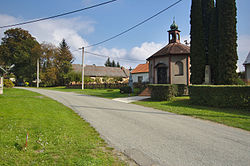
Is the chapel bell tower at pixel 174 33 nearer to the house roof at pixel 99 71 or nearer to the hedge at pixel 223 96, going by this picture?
the hedge at pixel 223 96

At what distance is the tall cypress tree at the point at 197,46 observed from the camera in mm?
16281

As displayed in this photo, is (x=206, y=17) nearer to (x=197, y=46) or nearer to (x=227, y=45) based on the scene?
(x=197, y=46)

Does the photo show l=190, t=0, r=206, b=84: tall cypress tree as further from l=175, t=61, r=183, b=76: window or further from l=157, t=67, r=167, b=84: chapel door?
l=157, t=67, r=167, b=84: chapel door

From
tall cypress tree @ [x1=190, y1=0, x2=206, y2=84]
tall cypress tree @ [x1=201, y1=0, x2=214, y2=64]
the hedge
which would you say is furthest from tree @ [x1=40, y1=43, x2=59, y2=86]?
the hedge

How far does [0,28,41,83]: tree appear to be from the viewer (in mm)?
46281

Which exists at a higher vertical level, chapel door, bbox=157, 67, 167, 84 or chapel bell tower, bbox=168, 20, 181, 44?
chapel bell tower, bbox=168, 20, 181, 44

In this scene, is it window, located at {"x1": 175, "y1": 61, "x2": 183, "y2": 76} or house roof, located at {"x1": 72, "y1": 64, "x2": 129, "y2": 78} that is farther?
house roof, located at {"x1": 72, "y1": 64, "x2": 129, "y2": 78}

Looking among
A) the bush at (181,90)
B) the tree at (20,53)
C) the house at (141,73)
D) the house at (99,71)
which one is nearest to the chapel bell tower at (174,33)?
the bush at (181,90)

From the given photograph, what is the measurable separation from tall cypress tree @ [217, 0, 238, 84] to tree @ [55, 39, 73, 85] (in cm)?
3664

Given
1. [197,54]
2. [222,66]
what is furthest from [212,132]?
[197,54]

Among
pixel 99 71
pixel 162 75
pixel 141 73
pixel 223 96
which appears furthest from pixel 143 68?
pixel 223 96

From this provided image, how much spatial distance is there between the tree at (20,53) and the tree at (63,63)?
5.71 m

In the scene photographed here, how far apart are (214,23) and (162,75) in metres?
8.33

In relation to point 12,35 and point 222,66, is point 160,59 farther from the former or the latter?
point 12,35
